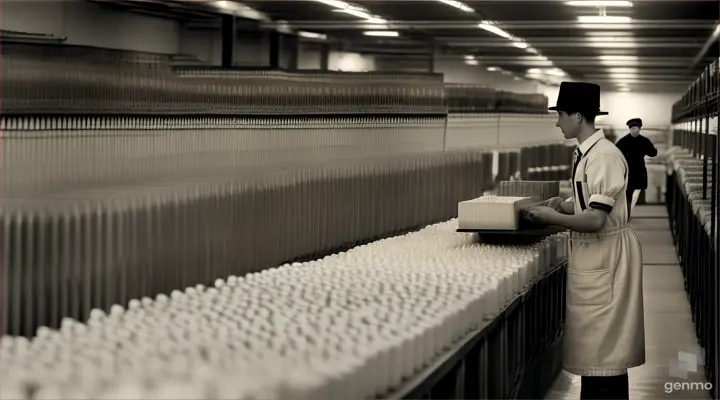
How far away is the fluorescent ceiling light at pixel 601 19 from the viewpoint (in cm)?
1098

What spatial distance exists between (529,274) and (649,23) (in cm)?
685

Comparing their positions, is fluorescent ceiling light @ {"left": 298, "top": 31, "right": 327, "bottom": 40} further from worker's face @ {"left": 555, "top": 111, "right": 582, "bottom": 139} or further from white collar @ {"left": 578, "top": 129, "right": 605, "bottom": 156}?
white collar @ {"left": 578, "top": 129, "right": 605, "bottom": 156}

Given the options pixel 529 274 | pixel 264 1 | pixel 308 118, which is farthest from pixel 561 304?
pixel 264 1

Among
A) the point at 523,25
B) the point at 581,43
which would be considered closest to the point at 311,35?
the point at 523,25

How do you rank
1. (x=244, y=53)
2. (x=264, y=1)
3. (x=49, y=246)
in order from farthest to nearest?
1. (x=244, y=53)
2. (x=264, y=1)
3. (x=49, y=246)

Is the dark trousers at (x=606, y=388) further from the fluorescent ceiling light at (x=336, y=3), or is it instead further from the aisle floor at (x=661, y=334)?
the fluorescent ceiling light at (x=336, y=3)

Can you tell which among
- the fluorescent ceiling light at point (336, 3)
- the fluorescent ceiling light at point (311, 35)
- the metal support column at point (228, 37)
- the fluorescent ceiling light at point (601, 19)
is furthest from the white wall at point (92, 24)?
the fluorescent ceiling light at point (601, 19)

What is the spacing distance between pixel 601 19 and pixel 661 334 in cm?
397

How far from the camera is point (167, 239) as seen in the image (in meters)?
4.70

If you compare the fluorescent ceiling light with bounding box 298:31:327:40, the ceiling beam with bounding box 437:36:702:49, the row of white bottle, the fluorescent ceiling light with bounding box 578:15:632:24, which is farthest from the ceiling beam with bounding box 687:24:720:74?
the row of white bottle

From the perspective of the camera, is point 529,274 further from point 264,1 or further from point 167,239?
point 264,1

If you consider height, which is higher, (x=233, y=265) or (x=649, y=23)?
(x=649, y=23)

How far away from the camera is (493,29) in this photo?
12727 millimetres

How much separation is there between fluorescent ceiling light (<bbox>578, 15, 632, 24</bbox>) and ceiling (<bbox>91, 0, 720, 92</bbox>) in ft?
0.29
